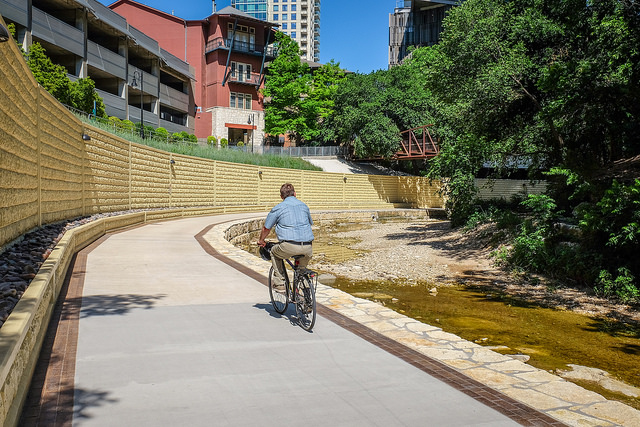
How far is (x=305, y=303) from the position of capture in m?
5.58

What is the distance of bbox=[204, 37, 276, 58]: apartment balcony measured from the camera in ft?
166

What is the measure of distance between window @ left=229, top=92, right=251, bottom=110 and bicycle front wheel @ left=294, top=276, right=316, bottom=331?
48851mm

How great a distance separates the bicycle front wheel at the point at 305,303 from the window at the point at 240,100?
4885 centimetres

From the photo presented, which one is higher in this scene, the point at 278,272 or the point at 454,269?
the point at 278,272

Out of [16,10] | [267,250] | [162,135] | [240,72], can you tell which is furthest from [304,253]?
[240,72]

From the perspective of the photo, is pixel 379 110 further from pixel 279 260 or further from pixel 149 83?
pixel 279 260

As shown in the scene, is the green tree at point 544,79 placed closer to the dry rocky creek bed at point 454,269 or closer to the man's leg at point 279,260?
the dry rocky creek bed at point 454,269

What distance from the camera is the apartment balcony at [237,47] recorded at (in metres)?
50.5

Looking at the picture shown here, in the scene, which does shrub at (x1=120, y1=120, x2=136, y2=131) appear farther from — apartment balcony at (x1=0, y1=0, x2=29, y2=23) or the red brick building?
the red brick building

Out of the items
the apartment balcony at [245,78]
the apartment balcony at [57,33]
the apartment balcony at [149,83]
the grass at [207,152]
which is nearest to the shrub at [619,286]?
the grass at [207,152]

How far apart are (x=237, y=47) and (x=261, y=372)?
51625 mm

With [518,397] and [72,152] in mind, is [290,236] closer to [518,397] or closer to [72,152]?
[518,397]

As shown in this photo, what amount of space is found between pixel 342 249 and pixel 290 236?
12802mm

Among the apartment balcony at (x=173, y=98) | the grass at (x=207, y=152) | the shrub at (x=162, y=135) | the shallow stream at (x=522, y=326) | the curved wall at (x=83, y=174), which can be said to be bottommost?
the shallow stream at (x=522, y=326)
